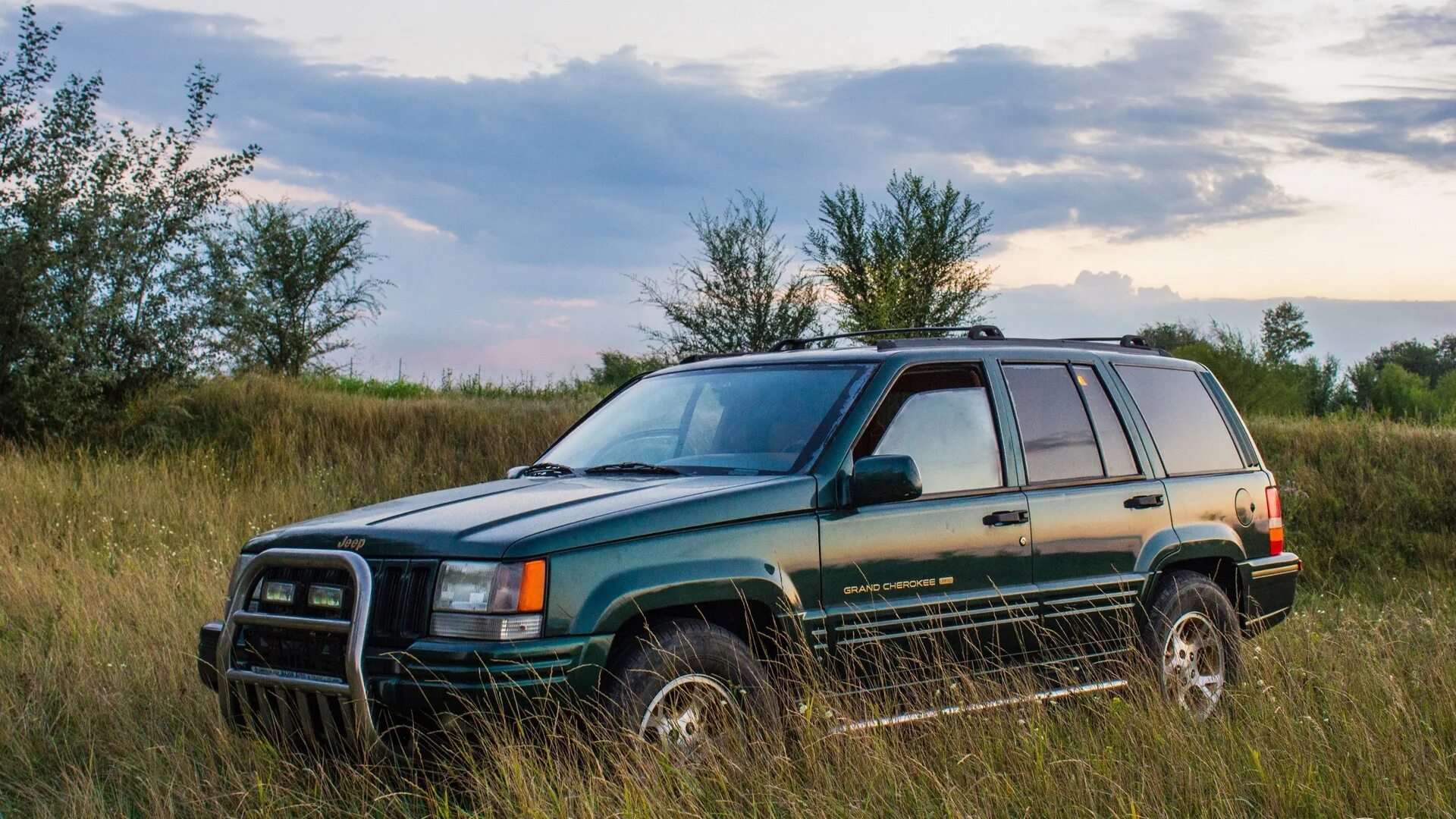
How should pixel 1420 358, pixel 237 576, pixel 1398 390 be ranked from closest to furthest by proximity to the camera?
pixel 237 576, pixel 1398 390, pixel 1420 358

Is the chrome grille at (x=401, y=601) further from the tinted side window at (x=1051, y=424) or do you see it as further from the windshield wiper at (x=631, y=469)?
the tinted side window at (x=1051, y=424)

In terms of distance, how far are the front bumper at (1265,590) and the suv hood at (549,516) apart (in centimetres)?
298

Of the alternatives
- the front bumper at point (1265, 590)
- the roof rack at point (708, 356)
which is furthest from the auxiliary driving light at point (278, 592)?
the front bumper at point (1265, 590)

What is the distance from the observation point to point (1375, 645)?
21.3 feet

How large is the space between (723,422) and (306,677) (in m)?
2.00

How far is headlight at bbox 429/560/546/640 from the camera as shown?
4316 mm

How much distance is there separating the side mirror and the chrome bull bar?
1.77m

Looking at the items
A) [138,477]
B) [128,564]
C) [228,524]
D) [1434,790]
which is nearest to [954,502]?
[1434,790]

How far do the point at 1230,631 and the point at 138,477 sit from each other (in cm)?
1175

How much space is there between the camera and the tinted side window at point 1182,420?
6.62 meters

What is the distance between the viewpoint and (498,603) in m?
4.33

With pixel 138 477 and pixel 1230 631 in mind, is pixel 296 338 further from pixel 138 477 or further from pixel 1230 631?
pixel 1230 631

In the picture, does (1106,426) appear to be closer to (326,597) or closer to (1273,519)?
(1273,519)

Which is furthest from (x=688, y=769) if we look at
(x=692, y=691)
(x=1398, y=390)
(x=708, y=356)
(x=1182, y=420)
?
(x=1398, y=390)
